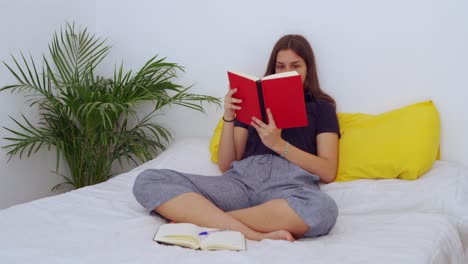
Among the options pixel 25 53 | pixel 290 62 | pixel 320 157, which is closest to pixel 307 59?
pixel 290 62

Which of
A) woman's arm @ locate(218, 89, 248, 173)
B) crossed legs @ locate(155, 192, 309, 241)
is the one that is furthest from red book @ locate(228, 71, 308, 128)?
crossed legs @ locate(155, 192, 309, 241)

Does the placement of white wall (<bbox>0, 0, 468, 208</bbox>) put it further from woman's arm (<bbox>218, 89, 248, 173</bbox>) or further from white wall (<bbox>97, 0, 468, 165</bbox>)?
woman's arm (<bbox>218, 89, 248, 173</bbox>)

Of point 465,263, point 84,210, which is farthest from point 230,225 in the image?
point 465,263

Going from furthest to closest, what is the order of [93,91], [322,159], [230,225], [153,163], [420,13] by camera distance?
[93,91] → [153,163] → [420,13] → [322,159] → [230,225]

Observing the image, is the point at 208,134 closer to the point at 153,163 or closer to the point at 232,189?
the point at 153,163

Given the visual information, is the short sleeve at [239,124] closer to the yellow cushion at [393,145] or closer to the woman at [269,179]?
the woman at [269,179]

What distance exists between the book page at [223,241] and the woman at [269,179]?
0.28 ft

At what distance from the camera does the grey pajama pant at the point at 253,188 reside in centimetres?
137

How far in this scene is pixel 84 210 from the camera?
5.14ft

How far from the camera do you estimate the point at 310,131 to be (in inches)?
71.8

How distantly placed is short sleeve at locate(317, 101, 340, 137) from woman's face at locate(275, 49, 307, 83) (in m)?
0.16

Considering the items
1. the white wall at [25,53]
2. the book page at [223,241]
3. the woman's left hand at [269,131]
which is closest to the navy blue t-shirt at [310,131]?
the woman's left hand at [269,131]

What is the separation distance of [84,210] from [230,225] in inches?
19.1

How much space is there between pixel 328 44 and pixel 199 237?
1.14 meters
